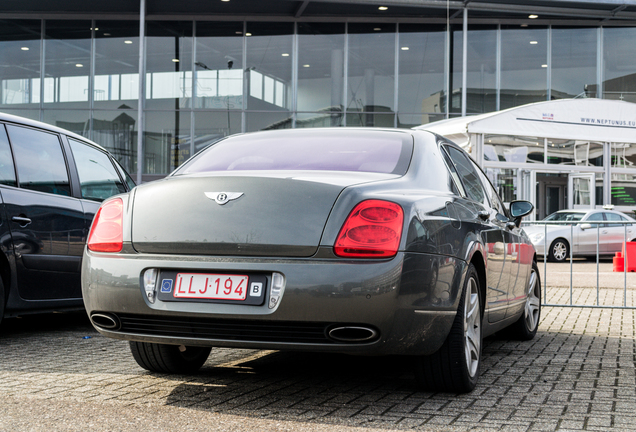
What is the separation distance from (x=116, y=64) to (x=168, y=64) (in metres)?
1.92

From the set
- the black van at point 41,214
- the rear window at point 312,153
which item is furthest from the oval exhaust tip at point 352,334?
the black van at point 41,214

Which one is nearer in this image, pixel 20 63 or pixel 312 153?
pixel 312 153

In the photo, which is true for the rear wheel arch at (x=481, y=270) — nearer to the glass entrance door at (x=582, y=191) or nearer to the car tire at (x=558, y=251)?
the car tire at (x=558, y=251)

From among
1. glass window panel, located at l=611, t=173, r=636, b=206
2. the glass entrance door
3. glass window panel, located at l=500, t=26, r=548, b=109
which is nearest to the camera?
the glass entrance door

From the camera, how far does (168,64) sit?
85.0ft

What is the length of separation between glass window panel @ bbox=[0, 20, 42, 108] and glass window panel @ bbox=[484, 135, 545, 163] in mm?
16597

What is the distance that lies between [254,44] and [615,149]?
13.1 metres

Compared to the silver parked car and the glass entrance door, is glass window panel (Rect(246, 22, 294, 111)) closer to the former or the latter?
the glass entrance door

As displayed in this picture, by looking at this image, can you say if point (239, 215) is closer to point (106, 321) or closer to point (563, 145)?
point (106, 321)

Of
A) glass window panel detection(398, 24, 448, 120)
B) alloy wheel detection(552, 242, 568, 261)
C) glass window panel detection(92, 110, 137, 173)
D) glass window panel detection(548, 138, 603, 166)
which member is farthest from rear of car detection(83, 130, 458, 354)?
glass window panel detection(398, 24, 448, 120)

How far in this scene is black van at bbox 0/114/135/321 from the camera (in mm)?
5434

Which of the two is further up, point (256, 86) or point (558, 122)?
point (256, 86)

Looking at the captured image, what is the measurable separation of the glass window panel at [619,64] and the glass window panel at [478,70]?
439 cm

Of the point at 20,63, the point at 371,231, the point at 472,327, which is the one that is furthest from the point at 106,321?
the point at 20,63
